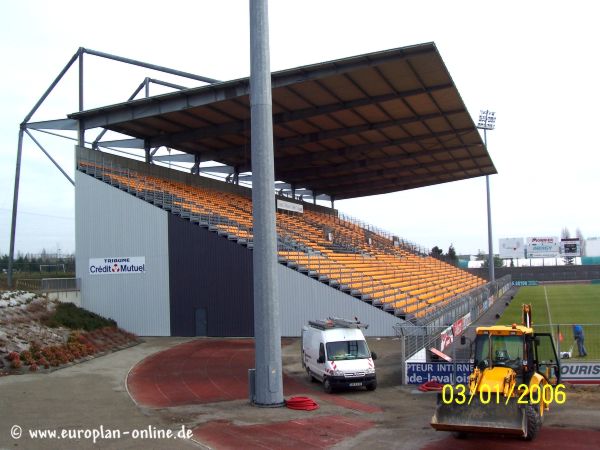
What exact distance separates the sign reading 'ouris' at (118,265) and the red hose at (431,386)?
17908 millimetres

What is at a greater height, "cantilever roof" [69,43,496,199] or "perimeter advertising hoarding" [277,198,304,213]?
"cantilever roof" [69,43,496,199]

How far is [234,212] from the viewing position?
37062 millimetres

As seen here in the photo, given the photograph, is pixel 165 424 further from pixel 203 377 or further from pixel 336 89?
pixel 336 89

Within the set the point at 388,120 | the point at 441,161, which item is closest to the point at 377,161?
the point at 441,161

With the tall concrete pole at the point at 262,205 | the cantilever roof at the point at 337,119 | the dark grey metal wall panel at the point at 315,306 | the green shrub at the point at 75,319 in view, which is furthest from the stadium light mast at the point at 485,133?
the tall concrete pole at the point at 262,205

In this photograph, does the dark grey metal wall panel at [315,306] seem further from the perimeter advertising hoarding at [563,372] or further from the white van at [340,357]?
the perimeter advertising hoarding at [563,372]

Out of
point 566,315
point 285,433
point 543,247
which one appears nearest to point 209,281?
point 285,433

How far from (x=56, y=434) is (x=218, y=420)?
139 inches

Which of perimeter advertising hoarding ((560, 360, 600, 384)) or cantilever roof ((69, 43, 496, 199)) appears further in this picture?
cantilever roof ((69, 43, 496, 199))

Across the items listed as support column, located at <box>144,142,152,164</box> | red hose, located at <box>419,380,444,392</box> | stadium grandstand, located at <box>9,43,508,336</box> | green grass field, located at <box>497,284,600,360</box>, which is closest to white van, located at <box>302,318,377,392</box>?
red hose, located at <box>419,380,444,392</box>

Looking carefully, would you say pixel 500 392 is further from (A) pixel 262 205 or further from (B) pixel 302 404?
(A) pixel 262 205

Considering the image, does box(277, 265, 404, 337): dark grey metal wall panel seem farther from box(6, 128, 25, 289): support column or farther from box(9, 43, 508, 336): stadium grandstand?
box(6, 128, 25, 289): support column

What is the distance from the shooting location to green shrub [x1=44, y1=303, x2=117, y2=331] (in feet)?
85.9

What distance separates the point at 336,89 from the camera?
99.7 feet
